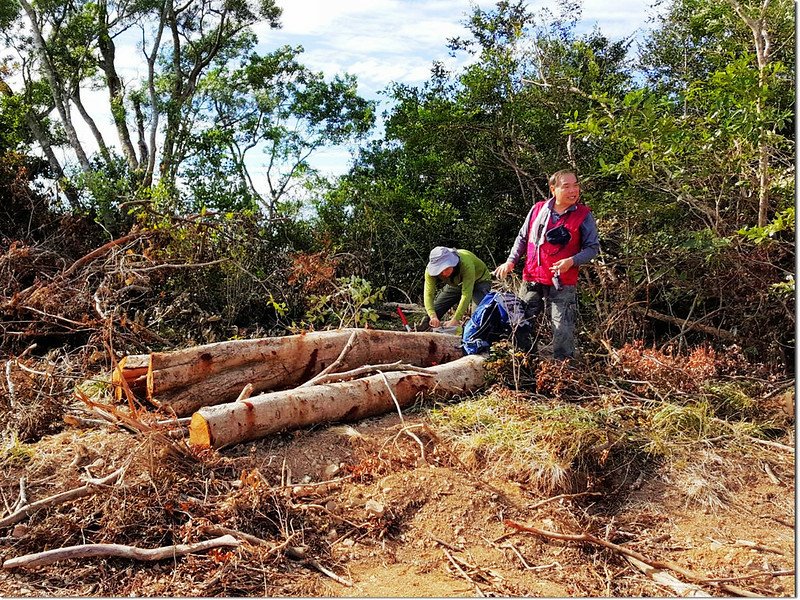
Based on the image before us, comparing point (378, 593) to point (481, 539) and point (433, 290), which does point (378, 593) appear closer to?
point (481, 539)

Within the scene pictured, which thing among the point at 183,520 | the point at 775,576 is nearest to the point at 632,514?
the point at 775,576

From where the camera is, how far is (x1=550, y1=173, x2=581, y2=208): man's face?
539cm

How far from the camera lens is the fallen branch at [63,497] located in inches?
140

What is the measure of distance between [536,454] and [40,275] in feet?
19.8

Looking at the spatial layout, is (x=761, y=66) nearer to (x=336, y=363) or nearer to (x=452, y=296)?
(x=452, y=296)

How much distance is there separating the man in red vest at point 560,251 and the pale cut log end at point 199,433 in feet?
8.60

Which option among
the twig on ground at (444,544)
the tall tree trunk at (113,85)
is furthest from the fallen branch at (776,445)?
the tall tree trunk at (113,85)

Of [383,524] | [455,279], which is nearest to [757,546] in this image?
[383,524]

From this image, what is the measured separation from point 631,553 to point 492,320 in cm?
258

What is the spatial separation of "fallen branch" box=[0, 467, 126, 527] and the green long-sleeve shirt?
3365mm

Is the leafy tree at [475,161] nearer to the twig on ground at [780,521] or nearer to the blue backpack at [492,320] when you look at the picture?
the blue backpack at [492,320]

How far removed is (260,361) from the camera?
5.34 m

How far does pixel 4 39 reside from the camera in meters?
12.4

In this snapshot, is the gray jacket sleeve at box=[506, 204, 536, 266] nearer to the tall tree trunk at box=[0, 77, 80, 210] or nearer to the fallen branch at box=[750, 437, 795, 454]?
the fallen branch at box=[750, 437, 795, 454]
